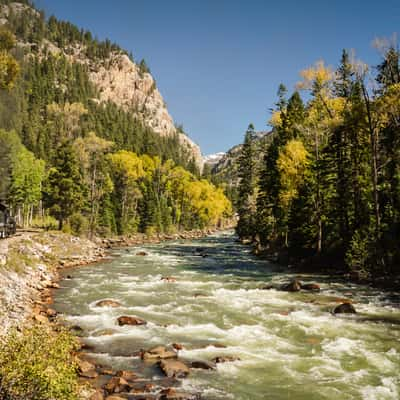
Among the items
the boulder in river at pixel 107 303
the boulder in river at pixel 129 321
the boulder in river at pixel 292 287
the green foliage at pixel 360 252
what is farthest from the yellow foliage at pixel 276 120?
the boulder in river at pixel 129 321

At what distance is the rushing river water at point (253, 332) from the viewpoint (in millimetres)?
11648

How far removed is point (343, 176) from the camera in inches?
1341

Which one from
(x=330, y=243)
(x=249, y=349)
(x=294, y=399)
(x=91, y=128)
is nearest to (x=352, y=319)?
(x=249, y=349)

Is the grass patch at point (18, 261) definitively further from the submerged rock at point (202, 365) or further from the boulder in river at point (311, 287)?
the boulder in river at point (311, 287)

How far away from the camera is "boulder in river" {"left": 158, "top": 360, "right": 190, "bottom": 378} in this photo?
1206 centimetres

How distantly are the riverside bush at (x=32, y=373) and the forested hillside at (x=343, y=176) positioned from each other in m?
22.2

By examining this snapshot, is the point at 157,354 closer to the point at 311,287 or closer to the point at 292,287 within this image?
the point at 292,287

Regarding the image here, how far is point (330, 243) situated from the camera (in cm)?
3578

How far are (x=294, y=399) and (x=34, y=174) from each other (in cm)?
6751

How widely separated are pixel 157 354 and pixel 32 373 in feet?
22.7

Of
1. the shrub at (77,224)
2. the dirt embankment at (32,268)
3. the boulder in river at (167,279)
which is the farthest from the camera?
the shrub at (77,224)

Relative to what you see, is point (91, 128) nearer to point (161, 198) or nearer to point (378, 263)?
point (161, 198)

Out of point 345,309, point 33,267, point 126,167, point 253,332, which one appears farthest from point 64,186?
point 345,309

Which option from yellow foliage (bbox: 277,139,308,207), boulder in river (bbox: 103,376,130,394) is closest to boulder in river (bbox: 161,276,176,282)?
boulder in river (bbox: 103,376,130,394)
